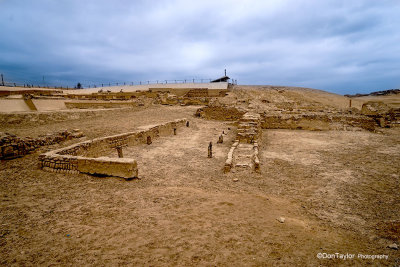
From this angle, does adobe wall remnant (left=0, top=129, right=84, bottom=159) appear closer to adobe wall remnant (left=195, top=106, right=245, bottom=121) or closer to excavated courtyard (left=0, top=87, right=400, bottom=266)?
excavated courtyard (left=0, top=87, right=400, bottom=266)

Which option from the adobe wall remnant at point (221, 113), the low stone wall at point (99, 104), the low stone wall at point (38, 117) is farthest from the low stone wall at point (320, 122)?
the low stone wall at point (99, 104)

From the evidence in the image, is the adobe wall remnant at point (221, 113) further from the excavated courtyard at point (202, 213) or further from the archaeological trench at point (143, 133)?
the excavated courtyard at point (202, 213)

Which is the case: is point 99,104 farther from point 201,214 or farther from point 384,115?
point 384,115

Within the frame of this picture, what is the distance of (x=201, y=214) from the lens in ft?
14.2

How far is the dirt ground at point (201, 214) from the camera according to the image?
3201 mm

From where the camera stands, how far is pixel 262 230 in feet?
12.5

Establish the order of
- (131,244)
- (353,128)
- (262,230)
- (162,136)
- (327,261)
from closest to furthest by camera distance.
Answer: (327,261), (131,244), (262,230), (162,136), (353,128)

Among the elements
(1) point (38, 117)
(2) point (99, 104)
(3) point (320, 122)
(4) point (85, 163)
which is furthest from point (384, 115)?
(2) point (99, 104)

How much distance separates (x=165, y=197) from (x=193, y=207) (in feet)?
2.77

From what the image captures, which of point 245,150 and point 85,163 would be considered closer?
point 85,163

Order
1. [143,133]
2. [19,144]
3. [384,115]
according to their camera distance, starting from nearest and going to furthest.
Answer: [19,144] < [143,133] < [384,115]

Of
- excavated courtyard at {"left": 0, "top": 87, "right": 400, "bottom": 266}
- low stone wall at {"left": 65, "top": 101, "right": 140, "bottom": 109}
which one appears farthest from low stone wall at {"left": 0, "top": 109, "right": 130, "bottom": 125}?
excavated courtyard at {"left": 0, "top": 87, "right": 400, "bottom": 266}

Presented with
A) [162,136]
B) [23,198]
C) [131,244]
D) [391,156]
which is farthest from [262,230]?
[162,136]

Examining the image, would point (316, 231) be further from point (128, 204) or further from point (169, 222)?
point (128, 204)
